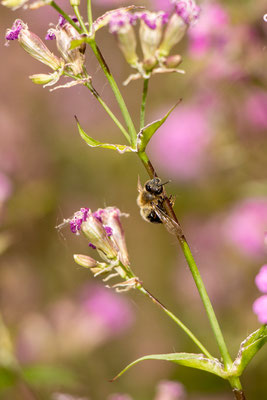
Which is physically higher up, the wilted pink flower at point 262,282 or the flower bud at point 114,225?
the flower bud at point 114,225

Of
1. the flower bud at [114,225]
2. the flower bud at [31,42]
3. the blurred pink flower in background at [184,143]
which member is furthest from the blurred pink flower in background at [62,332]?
the flower bud at [31,42]

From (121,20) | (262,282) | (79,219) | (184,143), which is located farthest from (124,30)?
(184,143)

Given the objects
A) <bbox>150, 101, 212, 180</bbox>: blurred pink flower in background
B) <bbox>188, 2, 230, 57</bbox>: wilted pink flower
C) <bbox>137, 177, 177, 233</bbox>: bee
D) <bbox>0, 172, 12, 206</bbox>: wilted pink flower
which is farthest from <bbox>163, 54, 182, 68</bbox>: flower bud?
<bbox>150, 101, 212, 180</bbox>: blurred pink flower in background

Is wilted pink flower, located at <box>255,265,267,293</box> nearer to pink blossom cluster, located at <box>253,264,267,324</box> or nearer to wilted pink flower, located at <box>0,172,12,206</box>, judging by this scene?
pink blossom cluster, located at <box>253,264,267,324</box>

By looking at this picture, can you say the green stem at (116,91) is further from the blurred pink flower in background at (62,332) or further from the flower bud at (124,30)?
the blurred pink flower in background at (62,332)

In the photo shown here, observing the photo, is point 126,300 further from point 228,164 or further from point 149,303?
point 228,164

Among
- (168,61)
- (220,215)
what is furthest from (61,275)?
→ (168,61)

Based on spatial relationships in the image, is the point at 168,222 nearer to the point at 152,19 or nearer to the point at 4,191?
the point at 152,19

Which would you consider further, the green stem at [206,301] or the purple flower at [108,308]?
the purple flower at [108,308]

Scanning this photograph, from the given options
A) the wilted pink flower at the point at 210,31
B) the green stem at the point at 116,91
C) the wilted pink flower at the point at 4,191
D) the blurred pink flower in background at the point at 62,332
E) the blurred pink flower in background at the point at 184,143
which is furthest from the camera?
the blurred pink flower in background at the point at 184,143
